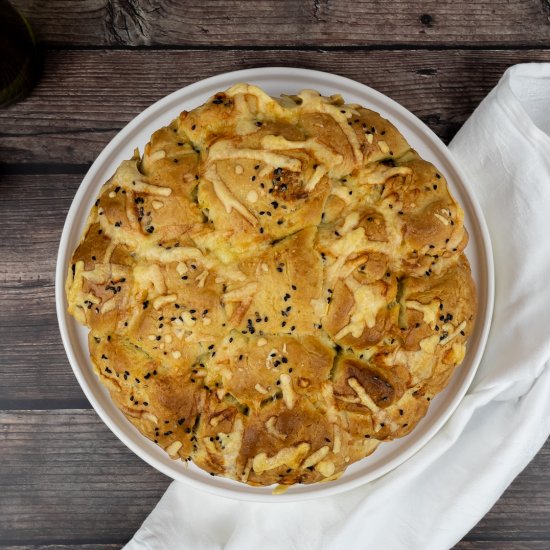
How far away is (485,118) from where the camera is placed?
1746 mm

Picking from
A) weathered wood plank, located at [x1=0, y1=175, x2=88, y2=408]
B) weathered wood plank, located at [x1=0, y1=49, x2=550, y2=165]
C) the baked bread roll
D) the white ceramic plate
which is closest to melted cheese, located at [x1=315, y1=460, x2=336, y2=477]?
the baked bread roll

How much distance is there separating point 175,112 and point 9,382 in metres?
1.01

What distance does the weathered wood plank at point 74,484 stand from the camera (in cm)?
198

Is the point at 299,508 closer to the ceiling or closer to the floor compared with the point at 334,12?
closer to the floor

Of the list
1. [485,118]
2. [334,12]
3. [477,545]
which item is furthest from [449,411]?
[334,12]

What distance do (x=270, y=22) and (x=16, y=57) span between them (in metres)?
0.75

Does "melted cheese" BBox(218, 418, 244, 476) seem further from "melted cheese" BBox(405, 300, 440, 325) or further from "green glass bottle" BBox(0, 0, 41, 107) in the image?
"green glass bottle" BBox(0, 0, 41, 107)

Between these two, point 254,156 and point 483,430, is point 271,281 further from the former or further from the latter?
point 483,430

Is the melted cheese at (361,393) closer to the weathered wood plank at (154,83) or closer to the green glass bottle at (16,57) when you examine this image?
the weathered wood plank at (154,83)

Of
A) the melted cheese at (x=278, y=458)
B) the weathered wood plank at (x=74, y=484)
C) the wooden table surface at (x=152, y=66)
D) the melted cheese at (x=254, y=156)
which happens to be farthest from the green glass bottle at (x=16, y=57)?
the melted cheese at (x=278, y=458)

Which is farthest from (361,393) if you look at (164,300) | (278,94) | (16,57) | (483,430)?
(16,57)

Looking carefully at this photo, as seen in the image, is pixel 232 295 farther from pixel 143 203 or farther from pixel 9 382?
pixel 9 382

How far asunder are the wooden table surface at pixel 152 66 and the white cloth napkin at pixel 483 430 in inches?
7.7

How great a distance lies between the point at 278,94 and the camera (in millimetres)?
1669
